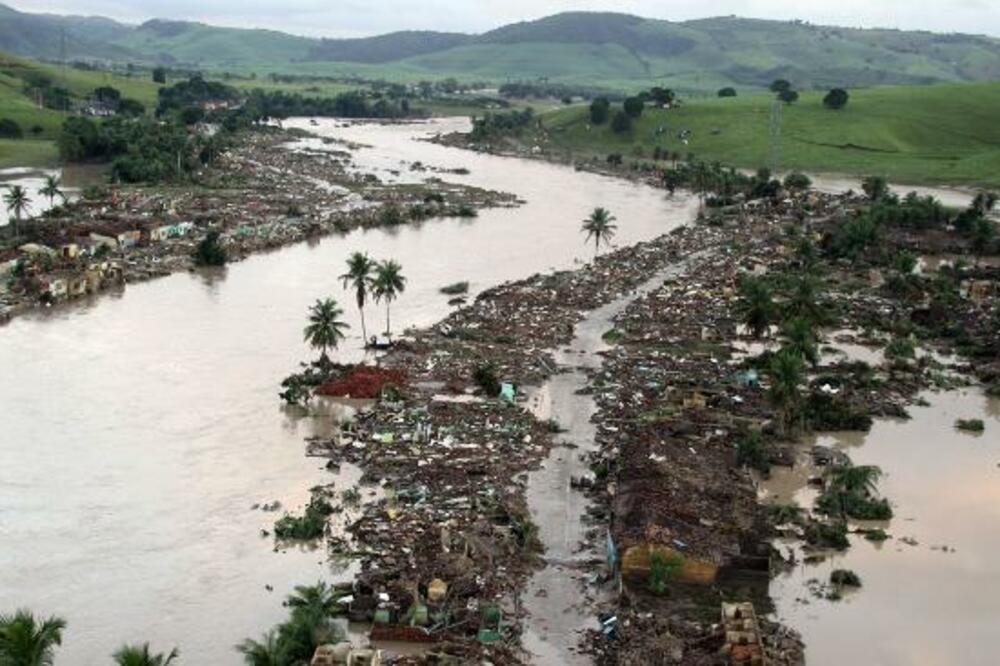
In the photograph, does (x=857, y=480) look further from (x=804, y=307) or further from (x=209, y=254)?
(x=209, y=254)

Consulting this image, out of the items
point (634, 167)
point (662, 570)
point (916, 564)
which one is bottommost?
point (916, 564)

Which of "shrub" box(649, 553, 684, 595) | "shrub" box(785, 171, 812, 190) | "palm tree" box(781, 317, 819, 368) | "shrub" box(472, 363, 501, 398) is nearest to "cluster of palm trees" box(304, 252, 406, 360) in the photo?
"shrub" box(472, 363, 501, 398)

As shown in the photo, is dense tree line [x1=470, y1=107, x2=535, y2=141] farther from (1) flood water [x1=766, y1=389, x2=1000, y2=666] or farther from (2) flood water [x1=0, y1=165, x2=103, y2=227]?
(1) flood water [x1=766, y1=389, x2=1000, y2=666]

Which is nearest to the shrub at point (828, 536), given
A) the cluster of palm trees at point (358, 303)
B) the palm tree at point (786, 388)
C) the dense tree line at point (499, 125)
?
the palm tree at point (786, 388)

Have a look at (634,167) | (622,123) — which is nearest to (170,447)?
(634,167)

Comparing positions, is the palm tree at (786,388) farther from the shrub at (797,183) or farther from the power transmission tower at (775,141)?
the power transmission tower at (775,141)

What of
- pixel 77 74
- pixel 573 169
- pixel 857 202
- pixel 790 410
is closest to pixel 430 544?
pixel 790 410
